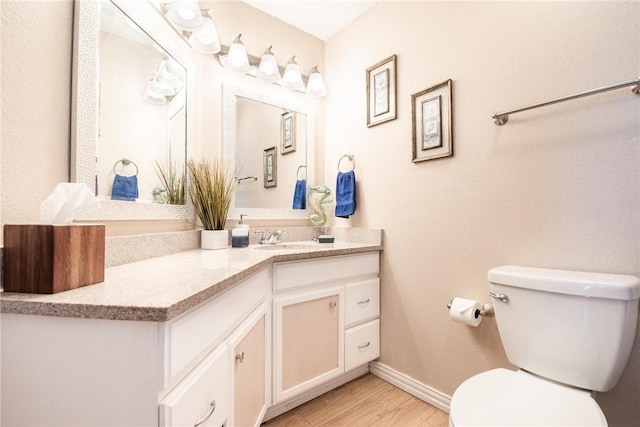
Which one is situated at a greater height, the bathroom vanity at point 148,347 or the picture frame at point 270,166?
the picture frame at point 270,166

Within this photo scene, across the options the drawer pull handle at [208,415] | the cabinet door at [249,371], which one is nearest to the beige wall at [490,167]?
the cabinet door at [249,371]

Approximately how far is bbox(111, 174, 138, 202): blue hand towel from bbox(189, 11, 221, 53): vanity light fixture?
31.1 inches

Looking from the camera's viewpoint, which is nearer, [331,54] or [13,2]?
[13,2]

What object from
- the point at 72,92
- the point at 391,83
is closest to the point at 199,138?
the point at 72,92

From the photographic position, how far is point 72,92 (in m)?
0.96

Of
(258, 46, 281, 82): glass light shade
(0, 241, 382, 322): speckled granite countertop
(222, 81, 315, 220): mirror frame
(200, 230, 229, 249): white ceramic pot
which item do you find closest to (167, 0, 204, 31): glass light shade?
(222, 81, 315, 220): mirror frame

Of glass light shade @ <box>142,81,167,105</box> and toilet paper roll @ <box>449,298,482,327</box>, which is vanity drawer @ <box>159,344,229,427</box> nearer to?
toilet paper roll @ <box>449,298,482,327</box>

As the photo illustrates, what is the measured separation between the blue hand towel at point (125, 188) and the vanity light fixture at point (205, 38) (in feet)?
2.59

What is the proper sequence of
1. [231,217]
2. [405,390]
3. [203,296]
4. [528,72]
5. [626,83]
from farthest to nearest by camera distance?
[231,217] → [405,390] → [528,72] → [626,83] → [203,296]

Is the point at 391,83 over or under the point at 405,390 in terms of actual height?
over

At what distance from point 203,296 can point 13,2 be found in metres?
0.95

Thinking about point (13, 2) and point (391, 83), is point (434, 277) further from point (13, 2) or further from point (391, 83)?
point (13, 2)

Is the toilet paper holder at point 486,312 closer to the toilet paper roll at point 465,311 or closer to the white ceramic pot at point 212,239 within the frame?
the toilet paper roll at point 465,311

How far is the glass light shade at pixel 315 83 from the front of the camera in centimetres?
207
